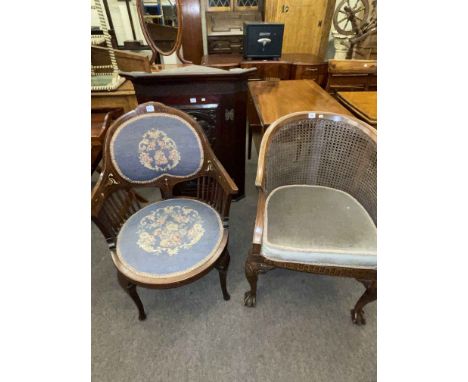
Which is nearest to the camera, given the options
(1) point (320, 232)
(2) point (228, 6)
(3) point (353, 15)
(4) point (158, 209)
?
(1) point (320, 232)

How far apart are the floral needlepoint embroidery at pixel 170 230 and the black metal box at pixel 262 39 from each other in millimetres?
2117

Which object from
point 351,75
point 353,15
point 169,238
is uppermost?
point 353,15

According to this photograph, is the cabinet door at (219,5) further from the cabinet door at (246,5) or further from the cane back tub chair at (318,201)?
the cane back tub chair at (318,201)

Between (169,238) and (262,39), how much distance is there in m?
2.38

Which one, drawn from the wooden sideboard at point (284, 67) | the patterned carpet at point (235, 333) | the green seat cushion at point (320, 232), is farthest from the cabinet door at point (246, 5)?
the patterned carpet at point (235, 333)

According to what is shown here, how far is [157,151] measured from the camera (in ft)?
4.10

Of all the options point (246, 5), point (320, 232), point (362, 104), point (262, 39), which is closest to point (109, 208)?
point (320, 232)

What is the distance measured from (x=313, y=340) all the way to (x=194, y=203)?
100 centimetres

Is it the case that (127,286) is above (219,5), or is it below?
below

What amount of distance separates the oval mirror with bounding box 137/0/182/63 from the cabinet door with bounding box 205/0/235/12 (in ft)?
6.59

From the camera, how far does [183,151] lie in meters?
1.26

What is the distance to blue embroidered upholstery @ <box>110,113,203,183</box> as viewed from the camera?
3.88ft

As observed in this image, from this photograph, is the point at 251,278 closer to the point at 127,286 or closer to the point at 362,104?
the point at 127,286

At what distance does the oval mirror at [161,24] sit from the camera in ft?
5.73
